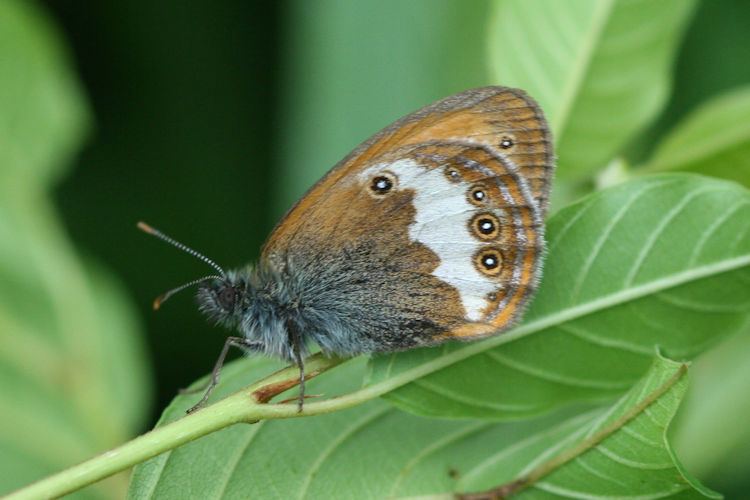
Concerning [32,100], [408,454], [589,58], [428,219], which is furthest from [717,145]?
[32,100]

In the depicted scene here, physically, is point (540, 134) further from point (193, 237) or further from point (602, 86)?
point (193, 237)

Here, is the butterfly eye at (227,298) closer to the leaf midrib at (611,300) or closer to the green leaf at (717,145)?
the leaf midrib at (611,300)

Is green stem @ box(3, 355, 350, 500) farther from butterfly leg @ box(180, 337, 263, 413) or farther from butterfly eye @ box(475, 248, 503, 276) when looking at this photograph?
butterfly eye @ box(475, 248, 503, 276)

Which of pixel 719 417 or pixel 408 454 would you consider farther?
pixel 719 417

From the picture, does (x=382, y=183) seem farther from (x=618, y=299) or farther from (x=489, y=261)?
(x=618, y=299)

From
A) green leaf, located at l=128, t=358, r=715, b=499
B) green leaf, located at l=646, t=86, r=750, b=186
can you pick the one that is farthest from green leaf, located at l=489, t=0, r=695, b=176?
green leaf, located at l=128, t=358, r=715, b=499
